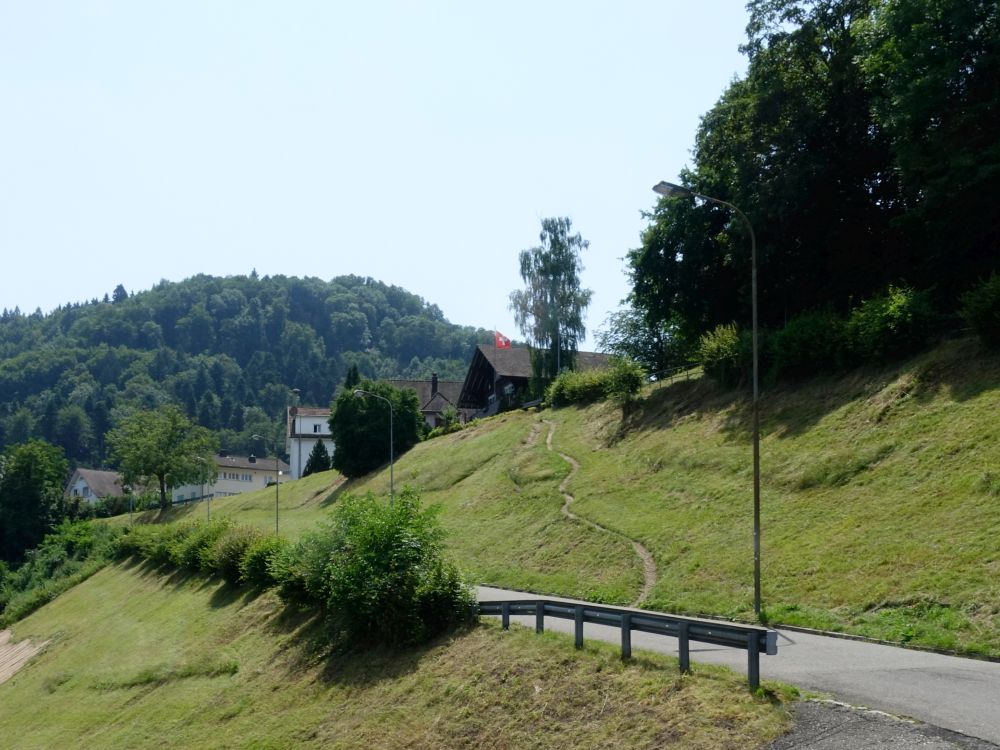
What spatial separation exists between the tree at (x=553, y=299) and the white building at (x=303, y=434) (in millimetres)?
46126

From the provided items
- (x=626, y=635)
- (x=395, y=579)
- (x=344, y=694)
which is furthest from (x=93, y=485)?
(x=626, y=635)

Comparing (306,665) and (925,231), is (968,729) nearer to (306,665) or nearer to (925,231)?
(306,665)

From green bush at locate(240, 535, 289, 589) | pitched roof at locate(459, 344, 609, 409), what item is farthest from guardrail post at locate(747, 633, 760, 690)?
pitched roof at locate(459, 344, 609, 409)

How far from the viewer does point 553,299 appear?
251 feet

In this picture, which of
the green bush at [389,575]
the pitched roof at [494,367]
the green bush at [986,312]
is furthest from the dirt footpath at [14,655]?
the pitched roof at [494,367]

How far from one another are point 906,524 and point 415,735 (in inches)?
532

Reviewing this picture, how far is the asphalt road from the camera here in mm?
11820

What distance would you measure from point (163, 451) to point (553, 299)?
155 feet

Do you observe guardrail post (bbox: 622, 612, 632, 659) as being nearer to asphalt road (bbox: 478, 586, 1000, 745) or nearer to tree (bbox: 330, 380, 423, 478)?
asphalt road (bbox: 478, 586, 1000, 745)

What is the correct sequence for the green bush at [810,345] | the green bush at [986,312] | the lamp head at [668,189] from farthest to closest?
the green bush at [810,345]
the green bush at [986,312]
the lamp head at [668,189]

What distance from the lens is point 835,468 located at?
2936cm

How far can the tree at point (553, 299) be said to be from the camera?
75188 mm

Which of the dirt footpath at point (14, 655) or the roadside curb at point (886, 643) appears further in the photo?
the dirt footpath at point (14, 655)

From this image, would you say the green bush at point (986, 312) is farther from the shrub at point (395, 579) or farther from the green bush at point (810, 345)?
the shrub at point (395, 579)
